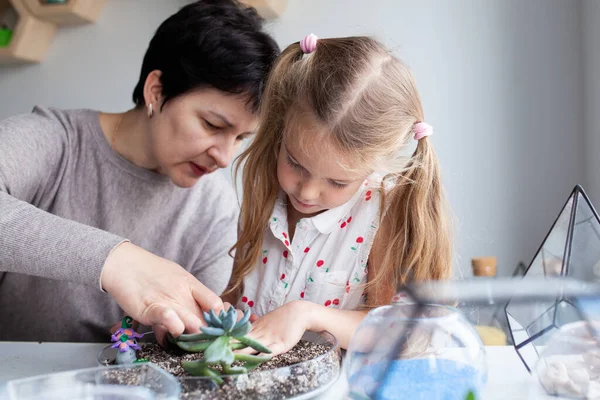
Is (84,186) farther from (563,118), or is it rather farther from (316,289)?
(563,118)

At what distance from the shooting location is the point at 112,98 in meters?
2.21

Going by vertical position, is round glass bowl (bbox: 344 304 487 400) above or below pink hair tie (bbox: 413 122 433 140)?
below

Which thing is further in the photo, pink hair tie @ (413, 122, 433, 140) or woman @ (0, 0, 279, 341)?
pink hair tie @ (413, 122, 433, 140)

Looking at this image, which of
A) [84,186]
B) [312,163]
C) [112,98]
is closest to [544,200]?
[312,163]

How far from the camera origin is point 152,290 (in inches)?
29.6

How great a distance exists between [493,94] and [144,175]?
3.48 ft

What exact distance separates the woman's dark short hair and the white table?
49 centimetres

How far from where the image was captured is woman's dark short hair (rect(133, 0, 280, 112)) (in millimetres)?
1089

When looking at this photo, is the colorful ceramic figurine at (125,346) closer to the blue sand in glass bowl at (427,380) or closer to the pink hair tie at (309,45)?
the blue sand in glass bowl at (427,380)

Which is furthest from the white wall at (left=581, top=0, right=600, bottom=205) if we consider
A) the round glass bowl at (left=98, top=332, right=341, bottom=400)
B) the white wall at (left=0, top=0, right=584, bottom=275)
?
the round glass bowl at (left=98, top=332, right=341, bottom=400)

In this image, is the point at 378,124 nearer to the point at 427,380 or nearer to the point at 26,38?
the point at 427,380

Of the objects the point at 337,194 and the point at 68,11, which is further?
the point at 68,11

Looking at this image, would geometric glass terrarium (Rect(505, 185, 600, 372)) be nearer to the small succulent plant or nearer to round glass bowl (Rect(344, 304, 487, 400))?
round glass bowl (Rect(344, 304, 487, 400))

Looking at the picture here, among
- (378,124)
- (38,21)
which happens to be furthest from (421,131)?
(38,21)
